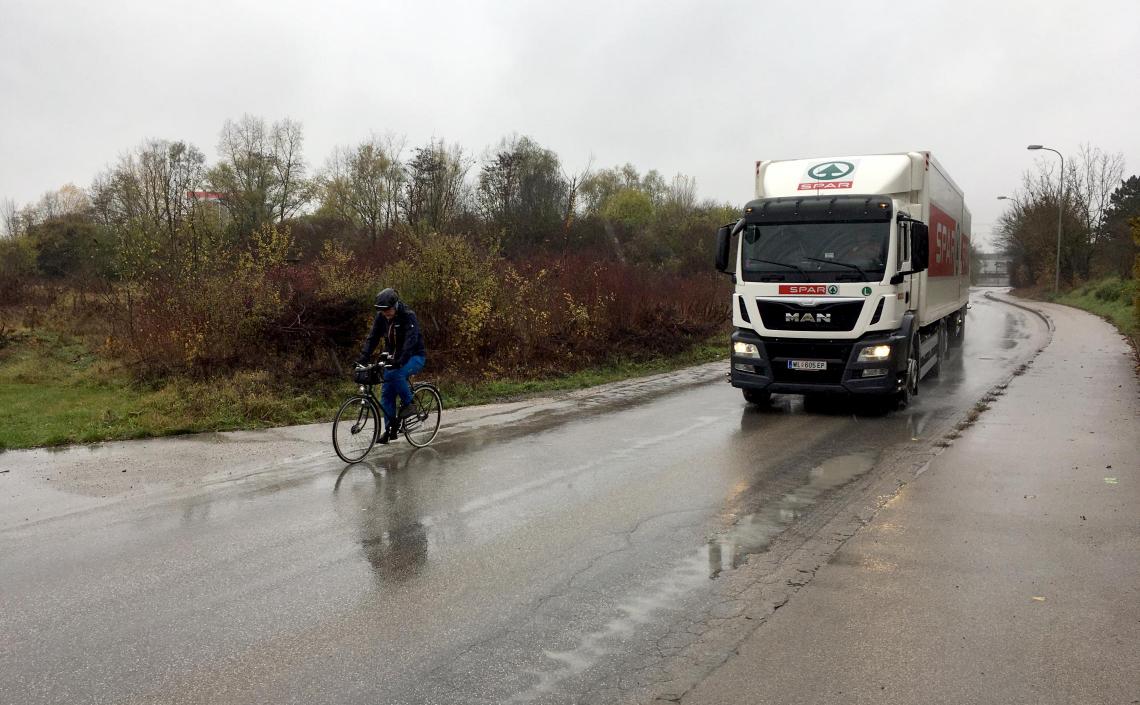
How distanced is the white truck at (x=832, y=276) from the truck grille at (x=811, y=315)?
1cm

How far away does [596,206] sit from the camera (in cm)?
7525

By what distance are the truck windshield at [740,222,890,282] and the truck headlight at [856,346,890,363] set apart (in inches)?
35.9

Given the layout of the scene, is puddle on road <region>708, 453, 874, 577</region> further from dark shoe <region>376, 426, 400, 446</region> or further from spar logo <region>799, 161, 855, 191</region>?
spar logo <region>799, 161, 855, 191</region>

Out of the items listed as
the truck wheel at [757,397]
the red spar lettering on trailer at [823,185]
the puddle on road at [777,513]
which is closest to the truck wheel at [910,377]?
the truck wheel at [757,397]

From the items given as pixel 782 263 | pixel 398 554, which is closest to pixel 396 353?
pixel 398 554

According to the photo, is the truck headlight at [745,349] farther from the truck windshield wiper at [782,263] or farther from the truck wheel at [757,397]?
the truck windshield wiper at [782,263]

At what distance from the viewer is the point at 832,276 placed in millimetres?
10828

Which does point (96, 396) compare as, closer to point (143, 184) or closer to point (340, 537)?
point (340, 537)

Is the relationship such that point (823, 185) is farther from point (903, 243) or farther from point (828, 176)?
point (903, 243)

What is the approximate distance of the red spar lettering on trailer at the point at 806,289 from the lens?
1084 centimetres

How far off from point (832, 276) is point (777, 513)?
525 cm

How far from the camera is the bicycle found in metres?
8.79

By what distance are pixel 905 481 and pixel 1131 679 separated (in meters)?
3.91

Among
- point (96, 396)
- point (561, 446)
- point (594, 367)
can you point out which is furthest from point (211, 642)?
point (594, 367)
